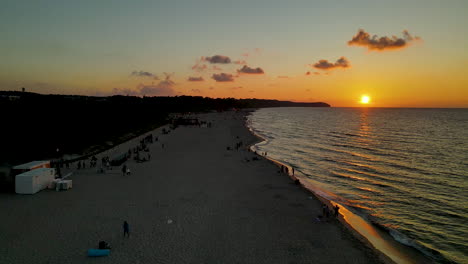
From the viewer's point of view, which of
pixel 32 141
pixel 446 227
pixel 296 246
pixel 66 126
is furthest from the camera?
pixel 66 126

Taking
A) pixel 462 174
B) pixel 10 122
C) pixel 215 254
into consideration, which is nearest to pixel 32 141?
pixel 10 122

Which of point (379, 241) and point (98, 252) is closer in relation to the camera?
point (98, 252)

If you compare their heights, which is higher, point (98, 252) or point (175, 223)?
point (98, 252)

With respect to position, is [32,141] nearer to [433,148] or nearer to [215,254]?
[215,254]

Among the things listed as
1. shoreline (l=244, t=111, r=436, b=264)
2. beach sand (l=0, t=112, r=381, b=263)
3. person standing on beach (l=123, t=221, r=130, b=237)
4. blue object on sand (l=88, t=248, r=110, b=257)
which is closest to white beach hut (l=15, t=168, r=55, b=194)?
beach sand (l=0, t=112, r=381, b=263)

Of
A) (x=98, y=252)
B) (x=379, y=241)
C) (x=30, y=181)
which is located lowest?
(x=379, y=241)

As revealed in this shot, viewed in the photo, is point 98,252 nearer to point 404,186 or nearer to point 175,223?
point 175,223

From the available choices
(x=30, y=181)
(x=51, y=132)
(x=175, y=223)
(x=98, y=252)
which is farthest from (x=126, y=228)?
(x=51, y=132)

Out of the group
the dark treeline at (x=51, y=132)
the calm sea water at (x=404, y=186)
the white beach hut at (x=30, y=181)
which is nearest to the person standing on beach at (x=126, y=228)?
the white beach hut at (x=30, y=181)
